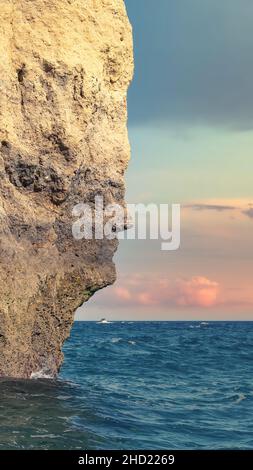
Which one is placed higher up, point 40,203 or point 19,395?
point 40,203

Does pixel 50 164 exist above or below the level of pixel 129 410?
above

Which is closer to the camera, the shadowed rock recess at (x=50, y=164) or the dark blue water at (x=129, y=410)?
the dark blue water at (x=129, y=410)

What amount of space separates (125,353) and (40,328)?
62.8 ft

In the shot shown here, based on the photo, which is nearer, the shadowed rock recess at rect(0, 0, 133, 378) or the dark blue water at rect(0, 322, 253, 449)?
the dark blue water at rect(0, 322, 253, 449)

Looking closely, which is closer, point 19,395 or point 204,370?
point 19,395

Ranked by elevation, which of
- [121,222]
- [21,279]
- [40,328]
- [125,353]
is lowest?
[125,353]

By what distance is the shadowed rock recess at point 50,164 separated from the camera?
61.8ft

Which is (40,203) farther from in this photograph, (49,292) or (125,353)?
(125,353)

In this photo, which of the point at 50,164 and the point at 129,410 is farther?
the point at 50,164

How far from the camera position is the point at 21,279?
18.8 m

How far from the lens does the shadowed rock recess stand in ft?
61.8

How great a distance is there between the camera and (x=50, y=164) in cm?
1948

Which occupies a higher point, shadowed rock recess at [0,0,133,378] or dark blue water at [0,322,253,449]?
A: shadowed rock recess at [0,0,133,378]
